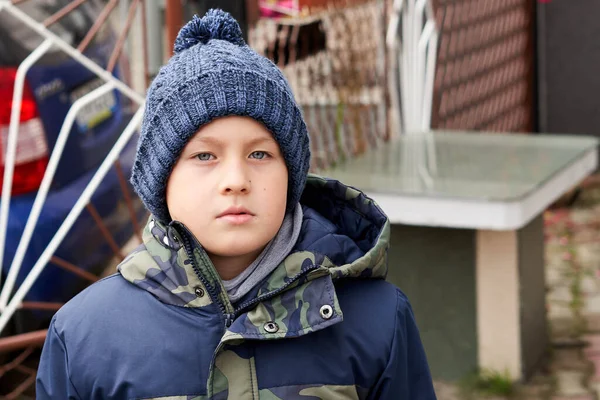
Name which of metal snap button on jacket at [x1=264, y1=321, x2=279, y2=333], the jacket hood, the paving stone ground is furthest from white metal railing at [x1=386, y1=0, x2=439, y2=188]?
metal snap button on jacket at [x1=264, y1=321, x2=279, y2=333]

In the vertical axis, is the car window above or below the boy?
above

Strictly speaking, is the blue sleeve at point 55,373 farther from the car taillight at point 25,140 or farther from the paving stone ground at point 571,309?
the paving stone ground at point 571,309

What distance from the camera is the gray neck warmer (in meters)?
1.70

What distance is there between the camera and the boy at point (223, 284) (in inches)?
64.2

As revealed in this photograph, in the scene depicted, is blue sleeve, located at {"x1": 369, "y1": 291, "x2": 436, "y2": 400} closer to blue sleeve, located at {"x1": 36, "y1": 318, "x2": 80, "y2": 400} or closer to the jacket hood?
the jacket hood

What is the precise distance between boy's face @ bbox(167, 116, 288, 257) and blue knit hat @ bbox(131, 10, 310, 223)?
0.9 inches

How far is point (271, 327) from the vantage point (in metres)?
1.64

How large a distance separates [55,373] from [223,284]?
1.05ft

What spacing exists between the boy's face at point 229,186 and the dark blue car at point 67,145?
1.68 meters

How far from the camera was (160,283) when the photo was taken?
5.61 ft

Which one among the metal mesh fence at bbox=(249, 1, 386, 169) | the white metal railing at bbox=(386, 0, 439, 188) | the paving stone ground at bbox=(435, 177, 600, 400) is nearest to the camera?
the paving stone ground at bbox=(435, 177, 600, 400)

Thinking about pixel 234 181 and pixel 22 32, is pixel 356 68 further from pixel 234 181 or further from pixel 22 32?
pixel 234 181

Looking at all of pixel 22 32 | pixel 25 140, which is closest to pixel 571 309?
pixel 25 140

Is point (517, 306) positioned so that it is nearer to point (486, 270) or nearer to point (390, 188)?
point (486, 270)
